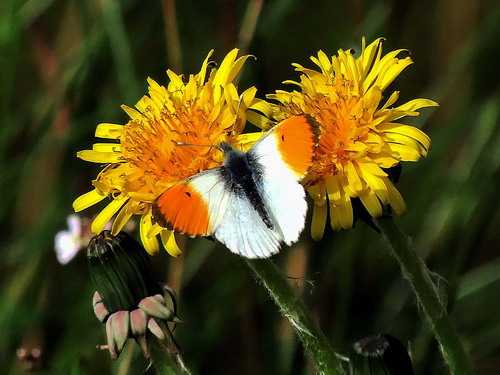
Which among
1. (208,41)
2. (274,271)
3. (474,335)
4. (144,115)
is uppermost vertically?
(208,41)

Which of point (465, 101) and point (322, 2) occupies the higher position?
point (322, 2)

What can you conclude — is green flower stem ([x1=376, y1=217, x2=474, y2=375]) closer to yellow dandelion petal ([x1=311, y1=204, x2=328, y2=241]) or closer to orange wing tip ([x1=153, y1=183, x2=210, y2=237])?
yellow dandelion petal ([x1=311, y1=204, x2=328, y2=241])

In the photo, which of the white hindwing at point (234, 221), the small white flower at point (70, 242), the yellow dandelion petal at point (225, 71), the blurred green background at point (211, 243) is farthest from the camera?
the blurred green background at point (211, 243)

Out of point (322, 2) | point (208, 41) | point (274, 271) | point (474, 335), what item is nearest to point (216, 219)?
point (274, 271)

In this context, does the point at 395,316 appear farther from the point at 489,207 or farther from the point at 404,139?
the point at 404,139

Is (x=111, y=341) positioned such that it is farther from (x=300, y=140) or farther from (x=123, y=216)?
(x=300, y=140)

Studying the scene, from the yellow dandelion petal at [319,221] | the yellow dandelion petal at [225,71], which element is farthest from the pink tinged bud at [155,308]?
the yellow dandelion petal at [225,71]

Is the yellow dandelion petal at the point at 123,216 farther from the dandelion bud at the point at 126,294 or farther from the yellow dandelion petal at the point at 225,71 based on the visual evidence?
the yellow dandelion petal at the point at 225,71
